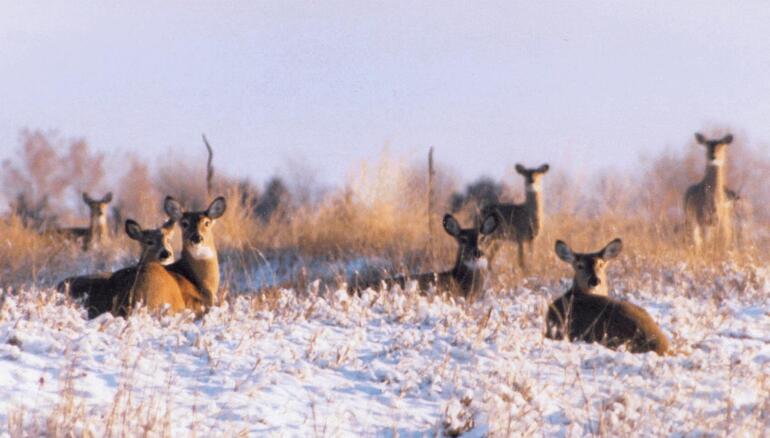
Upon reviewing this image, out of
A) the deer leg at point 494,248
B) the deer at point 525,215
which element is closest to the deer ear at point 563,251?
the deer at point 525,215

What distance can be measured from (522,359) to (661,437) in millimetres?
1227

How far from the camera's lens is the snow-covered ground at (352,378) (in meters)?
5.39

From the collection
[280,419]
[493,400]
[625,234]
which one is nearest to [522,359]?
[493,400]

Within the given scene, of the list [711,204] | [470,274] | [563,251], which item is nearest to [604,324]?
[563,251]

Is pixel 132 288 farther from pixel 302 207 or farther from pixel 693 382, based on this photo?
pixel 302 207

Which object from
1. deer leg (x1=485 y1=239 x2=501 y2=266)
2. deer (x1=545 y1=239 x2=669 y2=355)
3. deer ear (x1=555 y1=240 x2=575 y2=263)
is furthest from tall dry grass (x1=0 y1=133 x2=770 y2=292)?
deer (x1=545 y1=239 x2=669 y2=355)

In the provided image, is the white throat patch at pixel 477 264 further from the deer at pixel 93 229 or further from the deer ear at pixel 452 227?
the deer at pixel 93 229

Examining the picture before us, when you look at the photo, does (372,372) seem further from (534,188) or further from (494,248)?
(534,188)

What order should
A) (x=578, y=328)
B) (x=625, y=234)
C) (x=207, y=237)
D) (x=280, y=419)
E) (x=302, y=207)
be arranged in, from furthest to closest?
(x=302, y=207) < (x=625, y=234) < (x=207, y=237) < (x=578, y=328) < (x=280, y=419)

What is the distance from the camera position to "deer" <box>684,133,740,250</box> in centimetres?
1723

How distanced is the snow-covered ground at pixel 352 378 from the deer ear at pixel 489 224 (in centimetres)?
443

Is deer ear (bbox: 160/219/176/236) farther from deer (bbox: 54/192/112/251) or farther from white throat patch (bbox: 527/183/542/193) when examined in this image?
deer (bbox: 54/192/112/251)

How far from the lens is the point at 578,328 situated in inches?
312

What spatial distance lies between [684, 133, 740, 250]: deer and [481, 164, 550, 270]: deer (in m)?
2.30
